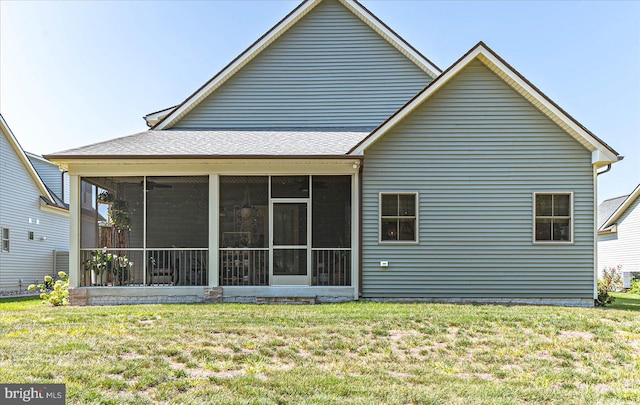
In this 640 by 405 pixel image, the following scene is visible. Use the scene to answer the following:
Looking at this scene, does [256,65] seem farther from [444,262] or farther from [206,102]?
[444,262]

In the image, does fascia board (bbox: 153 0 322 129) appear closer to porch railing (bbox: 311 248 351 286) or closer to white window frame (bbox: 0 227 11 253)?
porch railing (bbox: 311 248 351 286)

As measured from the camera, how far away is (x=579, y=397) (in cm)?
452

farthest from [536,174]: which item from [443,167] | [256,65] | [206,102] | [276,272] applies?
[206,102]

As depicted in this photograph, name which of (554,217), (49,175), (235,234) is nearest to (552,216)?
(554,217)

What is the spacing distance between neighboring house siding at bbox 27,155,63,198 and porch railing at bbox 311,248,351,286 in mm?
16315

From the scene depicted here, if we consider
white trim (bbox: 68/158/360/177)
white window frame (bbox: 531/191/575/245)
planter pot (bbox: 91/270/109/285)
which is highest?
white trim (bbox: 68/158/360/177)

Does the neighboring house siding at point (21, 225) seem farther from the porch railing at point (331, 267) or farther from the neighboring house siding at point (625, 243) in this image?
the neighboring house siding at point (625, 243)

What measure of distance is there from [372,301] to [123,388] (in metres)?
6.61

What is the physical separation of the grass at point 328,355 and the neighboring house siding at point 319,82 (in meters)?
6.39

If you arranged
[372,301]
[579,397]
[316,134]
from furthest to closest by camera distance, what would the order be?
[316,134] → [372,301] → [579,397]

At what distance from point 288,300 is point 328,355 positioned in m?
4.57

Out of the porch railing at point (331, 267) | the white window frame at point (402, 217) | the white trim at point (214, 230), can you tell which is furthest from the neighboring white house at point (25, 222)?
the white window frame at point (402, 217)

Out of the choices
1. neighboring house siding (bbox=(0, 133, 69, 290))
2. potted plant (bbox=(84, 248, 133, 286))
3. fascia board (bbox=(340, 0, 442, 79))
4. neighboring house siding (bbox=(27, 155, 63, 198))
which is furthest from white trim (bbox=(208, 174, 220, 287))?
neighboring house siding (bbox=(27, 155, 63, 198))

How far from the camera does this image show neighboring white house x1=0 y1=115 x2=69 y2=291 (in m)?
17.3
